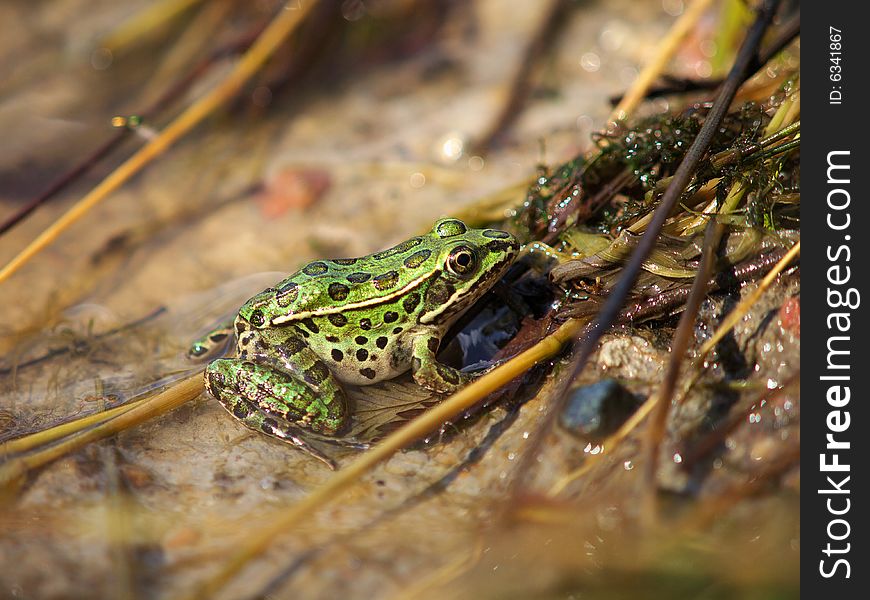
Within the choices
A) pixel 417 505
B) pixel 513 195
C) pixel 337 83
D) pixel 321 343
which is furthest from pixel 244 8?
pixel 417 505

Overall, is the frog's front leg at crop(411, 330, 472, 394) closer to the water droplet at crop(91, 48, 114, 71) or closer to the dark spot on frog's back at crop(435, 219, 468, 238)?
the dark spot on frog's back at crop(435, 219, 468, 238)

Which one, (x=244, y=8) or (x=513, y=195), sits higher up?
(x=244, y=8)

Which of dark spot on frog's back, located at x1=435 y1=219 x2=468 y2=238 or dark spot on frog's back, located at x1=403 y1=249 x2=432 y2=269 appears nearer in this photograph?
dark spot on frog's back, located at x1=403 y1=249 x2=432 y2=269

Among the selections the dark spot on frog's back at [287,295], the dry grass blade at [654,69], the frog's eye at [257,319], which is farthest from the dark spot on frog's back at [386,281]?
the dry grass blade at [654,69]

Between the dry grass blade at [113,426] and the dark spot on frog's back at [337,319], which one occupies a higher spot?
the dark spot on frog's back at [337,319]

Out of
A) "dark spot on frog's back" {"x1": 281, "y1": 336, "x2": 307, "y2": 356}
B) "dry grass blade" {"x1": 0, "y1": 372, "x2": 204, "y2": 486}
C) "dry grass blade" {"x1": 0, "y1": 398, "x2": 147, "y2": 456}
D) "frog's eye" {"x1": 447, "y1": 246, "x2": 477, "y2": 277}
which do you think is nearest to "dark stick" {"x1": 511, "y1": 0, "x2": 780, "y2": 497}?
"frog's eye" {"x1": 447, "y1": 246, "x2": 477, "y2": 277}

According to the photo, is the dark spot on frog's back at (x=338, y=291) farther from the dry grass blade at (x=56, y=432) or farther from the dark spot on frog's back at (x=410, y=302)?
the dry grass blade at (x=56, y=432)

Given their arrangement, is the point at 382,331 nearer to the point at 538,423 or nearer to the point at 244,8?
the point at 538,423
